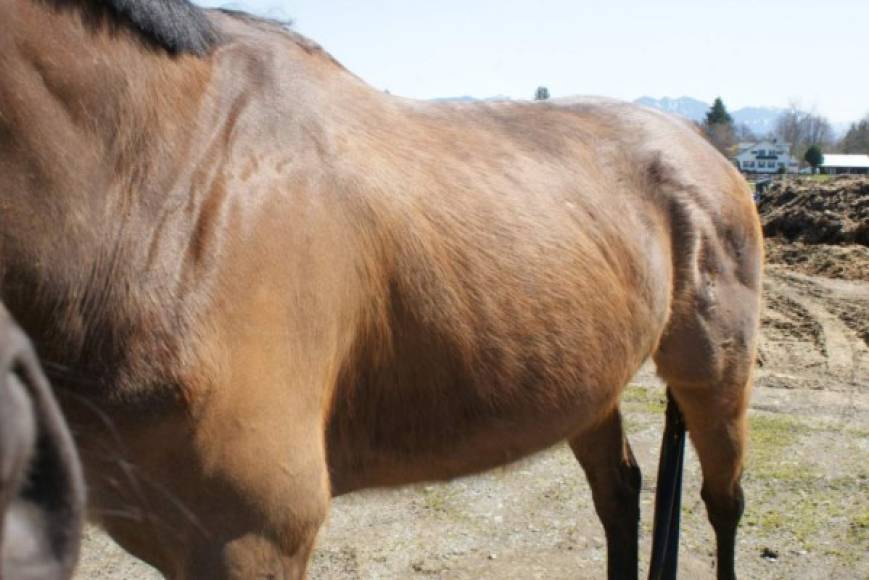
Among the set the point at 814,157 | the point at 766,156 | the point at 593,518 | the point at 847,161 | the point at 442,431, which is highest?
the point at 442,431

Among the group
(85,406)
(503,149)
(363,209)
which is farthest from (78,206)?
(503,149)

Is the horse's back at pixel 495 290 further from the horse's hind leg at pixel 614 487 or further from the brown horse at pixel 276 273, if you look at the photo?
the horse's hind leg at pixel 614 487

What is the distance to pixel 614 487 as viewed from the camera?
350 centimetres

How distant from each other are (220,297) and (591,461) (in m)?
2.40

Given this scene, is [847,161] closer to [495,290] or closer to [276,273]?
[495,290]

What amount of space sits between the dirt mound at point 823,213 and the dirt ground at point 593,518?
5.82 meters

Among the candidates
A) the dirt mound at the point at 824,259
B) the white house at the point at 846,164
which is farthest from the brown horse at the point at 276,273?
the white house at the point at 846,164

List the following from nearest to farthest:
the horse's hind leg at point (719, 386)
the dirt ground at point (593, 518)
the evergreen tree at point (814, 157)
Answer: the horse's hind leg at point (719, 386) < the dirt ground at point (593, 518) < the evergreen tree at point (814, 157)

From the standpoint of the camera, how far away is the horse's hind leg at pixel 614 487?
11.3 ft

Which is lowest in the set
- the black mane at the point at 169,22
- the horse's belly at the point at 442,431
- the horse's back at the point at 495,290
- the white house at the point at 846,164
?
the white house at the point at 846,164

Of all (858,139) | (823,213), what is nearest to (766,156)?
(858,139)

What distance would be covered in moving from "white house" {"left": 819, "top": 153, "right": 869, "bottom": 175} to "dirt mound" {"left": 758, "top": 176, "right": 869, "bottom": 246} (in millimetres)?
42533

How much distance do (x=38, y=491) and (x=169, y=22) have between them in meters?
1.11

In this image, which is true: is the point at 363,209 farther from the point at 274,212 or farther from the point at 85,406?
the point at 85,406
